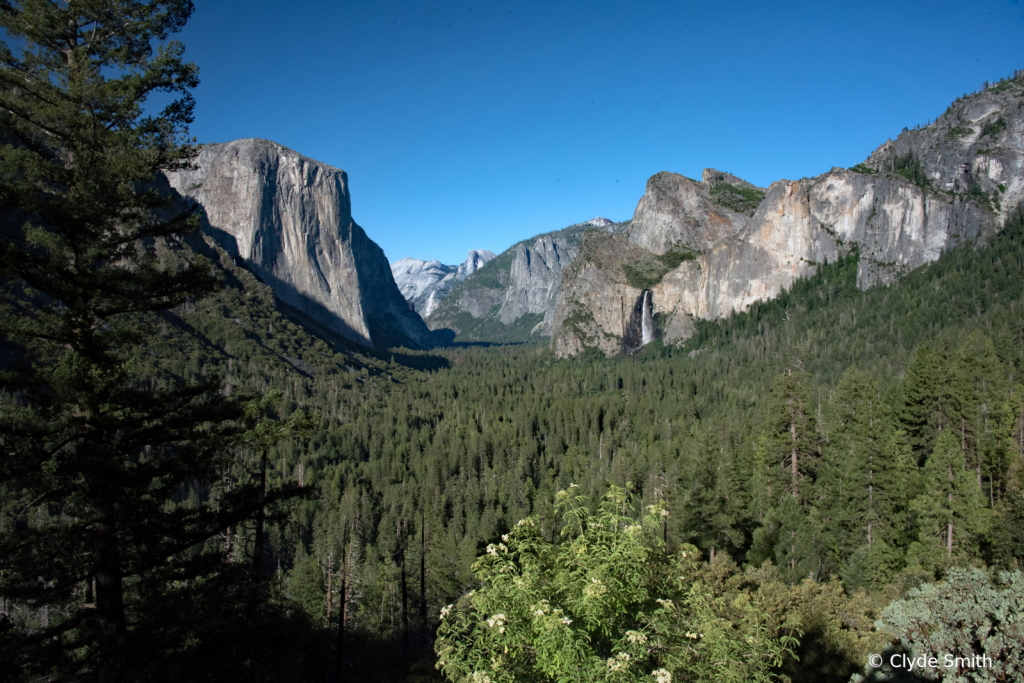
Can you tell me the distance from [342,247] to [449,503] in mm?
132239

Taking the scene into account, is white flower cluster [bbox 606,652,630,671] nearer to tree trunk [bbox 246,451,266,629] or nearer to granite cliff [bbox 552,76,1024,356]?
tree trunk [bbox 246,451,266,629]

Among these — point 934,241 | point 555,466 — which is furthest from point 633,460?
point 934,241

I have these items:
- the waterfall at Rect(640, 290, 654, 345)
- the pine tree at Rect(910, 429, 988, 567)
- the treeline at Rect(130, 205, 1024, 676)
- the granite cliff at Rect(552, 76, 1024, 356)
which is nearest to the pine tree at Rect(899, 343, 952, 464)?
the treeline at Rect(130, 205, 1024, 676)

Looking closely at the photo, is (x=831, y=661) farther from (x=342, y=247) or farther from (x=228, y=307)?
(x=342, y=247)

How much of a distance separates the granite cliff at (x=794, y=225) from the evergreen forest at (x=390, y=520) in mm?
54585

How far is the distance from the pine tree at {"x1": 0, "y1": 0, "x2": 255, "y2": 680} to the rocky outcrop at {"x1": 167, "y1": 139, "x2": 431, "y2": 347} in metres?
152

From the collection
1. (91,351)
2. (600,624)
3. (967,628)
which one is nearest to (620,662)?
(600,624)

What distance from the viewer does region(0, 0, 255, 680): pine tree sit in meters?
8.38

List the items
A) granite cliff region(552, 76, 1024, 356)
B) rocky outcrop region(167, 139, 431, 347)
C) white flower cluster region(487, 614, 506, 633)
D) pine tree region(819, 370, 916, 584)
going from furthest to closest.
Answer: rocky outcrop region(167, 139, 431, 347), granite cliff region(552, 76, 1024, 356), pine tree region(819, 370, 916, 584), white flower cluster region(487, 614, 506, 633)

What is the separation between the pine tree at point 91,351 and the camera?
330 inches

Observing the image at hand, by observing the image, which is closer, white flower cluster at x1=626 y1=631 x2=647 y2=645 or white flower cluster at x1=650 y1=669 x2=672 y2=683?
white flower cluster at x1=650 y1=669 x2=672 y2=683

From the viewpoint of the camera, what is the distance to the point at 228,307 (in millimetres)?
117875

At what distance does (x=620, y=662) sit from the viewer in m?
6.61

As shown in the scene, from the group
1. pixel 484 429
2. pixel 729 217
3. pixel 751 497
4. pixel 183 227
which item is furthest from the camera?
pixel 729 217
